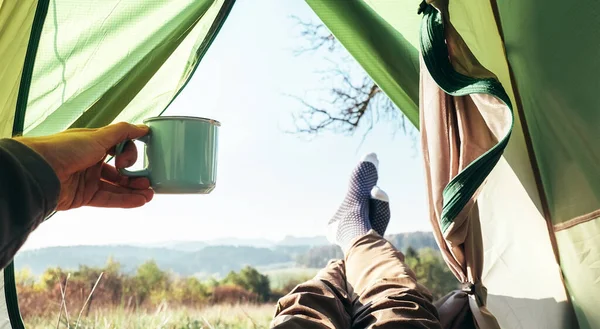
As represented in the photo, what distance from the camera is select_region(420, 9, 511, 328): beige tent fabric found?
89 cm

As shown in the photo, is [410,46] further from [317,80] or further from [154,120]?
[317,80]

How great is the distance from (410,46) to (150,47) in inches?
22.2

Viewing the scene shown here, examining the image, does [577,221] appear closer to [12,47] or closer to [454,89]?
[454,89]

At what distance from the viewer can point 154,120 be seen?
0.72 m

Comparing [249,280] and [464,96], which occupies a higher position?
[464,96]

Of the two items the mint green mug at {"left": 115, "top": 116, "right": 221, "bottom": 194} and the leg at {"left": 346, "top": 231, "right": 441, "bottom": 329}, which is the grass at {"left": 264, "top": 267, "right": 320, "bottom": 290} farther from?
the mint green mug at {"left": 115, "top": 116, "right": 221, "bottom": 194}

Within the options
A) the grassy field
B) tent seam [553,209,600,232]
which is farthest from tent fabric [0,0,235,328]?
the grassy field

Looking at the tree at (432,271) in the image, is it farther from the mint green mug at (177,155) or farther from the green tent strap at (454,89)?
the mint green mug at (177,155)

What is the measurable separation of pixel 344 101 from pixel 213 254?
3.60 feet

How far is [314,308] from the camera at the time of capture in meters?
0.87

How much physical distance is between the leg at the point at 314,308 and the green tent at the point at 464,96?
0.66 ft

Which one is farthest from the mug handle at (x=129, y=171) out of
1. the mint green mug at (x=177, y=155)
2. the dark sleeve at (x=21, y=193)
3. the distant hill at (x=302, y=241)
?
the distant hill at (x=302, y=241)

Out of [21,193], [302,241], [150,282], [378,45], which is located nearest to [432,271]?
[302,241]

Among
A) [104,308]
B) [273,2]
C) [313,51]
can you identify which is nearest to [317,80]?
[313,51]
